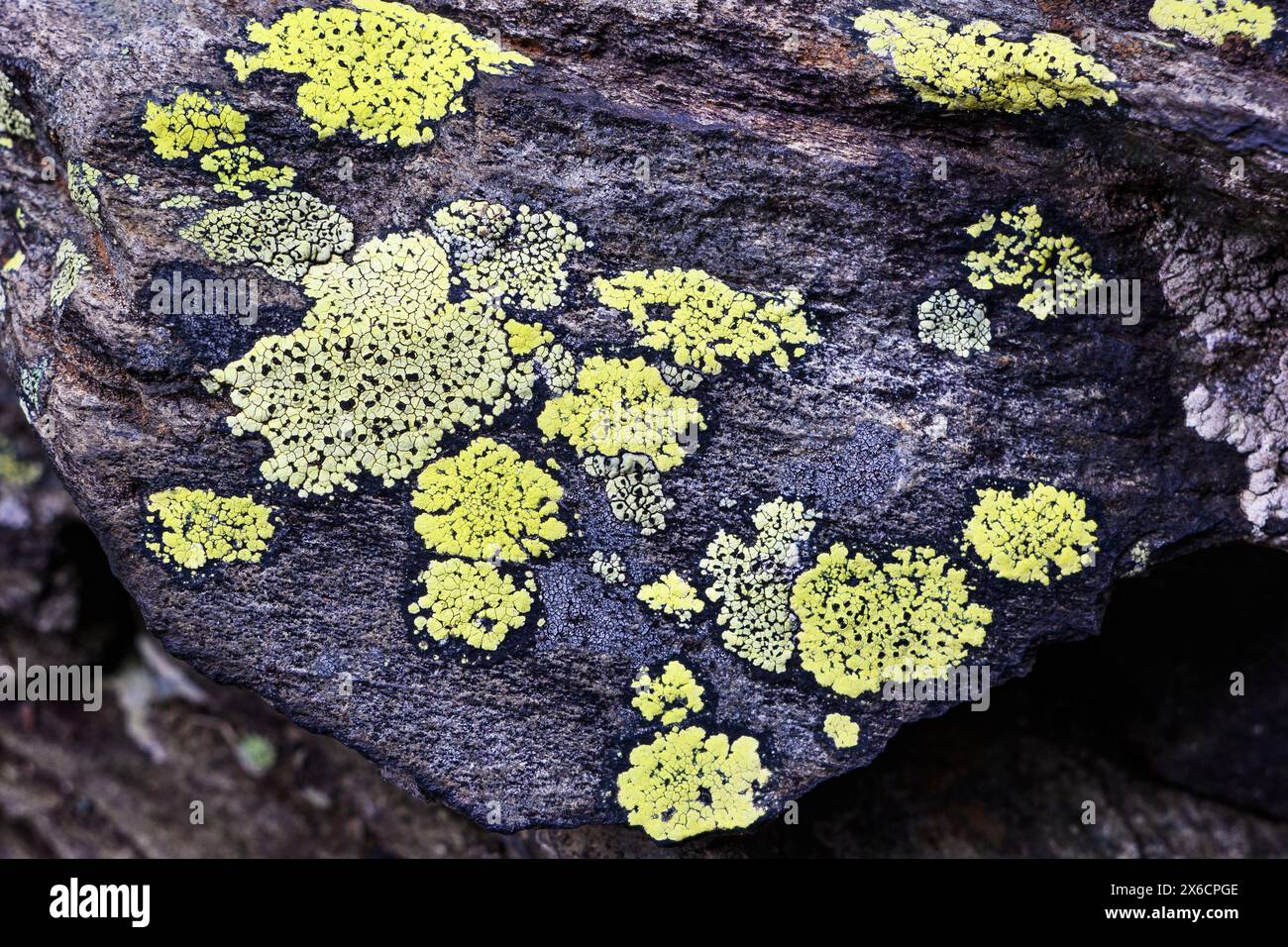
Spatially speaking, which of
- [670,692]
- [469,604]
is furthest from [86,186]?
[670,692]

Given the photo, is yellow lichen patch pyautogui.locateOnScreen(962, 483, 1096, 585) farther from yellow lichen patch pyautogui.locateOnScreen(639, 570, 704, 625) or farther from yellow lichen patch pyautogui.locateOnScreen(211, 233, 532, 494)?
yellow lichen patch pyautogui.locateOnScreen(211, 233, 532, 494)

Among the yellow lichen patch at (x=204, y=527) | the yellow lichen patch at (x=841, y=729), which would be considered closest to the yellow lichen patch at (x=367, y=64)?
the yellow lichen patch at (x=204, y=527)

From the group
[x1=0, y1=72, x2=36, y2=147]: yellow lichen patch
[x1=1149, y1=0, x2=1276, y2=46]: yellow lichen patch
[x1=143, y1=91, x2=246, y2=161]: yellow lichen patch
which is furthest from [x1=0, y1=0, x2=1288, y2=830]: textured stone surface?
[x1=1149, y1=0, x2=1276, y2=46]: yellow lichen patch

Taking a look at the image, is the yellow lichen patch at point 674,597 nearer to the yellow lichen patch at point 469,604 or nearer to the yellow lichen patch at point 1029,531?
the yellow lichen patch at point 469,604

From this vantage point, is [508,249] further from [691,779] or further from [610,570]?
[691,779]

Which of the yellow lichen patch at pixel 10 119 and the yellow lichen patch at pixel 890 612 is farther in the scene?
the yellow lichen patch at pixel 10 119
